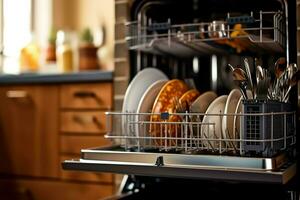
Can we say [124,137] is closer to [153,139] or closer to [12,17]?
[153,139]

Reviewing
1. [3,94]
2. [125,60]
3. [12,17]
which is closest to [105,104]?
[125,60]

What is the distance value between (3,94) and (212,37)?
3.52 feet

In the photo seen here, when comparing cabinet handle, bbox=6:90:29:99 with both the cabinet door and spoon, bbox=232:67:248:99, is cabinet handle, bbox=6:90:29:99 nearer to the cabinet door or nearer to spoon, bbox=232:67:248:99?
the cabinet door

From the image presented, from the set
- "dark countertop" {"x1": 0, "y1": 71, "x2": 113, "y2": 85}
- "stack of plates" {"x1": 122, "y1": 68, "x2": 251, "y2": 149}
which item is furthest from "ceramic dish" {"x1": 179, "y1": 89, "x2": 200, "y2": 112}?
"dark countertop" {"x1": 0, "y1": 71, "x2": 113, "y2": 85}

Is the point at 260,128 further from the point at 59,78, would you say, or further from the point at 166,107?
the point at 59,78

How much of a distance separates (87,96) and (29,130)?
0.32 m

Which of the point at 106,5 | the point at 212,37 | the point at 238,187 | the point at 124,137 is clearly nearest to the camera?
the point at 124,137

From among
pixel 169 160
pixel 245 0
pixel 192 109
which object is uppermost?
pixel 245 0

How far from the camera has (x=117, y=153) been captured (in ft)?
3.88

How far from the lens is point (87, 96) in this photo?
73.0 inches

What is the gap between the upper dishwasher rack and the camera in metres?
1.27

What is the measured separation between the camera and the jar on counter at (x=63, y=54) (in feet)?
7.68

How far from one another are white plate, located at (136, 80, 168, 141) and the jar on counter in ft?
3.47

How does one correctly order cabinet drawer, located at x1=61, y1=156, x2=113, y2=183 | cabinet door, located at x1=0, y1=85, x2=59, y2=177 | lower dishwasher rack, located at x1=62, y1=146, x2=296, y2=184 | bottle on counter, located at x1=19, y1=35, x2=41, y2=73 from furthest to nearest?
1. bottle on counter, located at x1=19, y1=35, x2=41, y2=73
2. cabinet door, located at x1=0, y1=85, x2=59, y2=177
3. cabinet drawer, located at x1=61, y1=156, x2=113, y2=183
4. lower dishwasher rack, located at x1=62, y1=146, x2=296, y2=184
